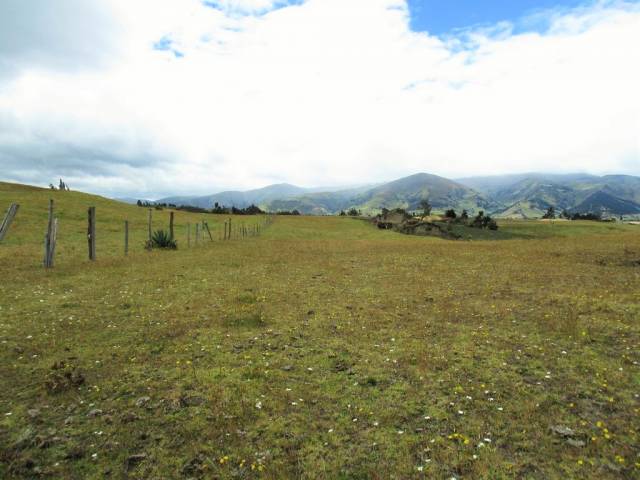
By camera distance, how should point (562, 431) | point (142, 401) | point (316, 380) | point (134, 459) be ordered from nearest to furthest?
1. point (134, 459)
2. point (562, 431)
3. point (142, 401)
4. point (316, 380)

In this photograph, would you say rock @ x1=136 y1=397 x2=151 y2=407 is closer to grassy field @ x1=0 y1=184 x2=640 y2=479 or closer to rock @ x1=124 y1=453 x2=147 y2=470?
grassy field @ x1=0 y1=184 x2=640 y2=479

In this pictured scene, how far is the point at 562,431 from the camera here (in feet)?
23.0

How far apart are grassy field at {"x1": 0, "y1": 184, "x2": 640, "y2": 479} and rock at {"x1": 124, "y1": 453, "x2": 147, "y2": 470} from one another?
24 millimetres

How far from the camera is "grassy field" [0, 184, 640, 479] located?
20.7 feet

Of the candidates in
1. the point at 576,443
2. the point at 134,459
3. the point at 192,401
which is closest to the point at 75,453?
the point at 134,459

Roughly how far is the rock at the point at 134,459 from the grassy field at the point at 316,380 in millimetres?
24

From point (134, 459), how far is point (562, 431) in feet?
25.5

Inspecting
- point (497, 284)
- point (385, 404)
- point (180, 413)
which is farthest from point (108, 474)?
point (497, 284)

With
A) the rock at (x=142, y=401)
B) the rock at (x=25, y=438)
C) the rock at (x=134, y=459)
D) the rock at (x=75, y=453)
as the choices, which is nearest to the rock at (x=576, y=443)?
the rock at (x=134, y=459)

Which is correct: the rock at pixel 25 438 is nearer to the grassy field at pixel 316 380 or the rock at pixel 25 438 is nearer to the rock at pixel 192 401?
the grassy field at pixel 316 380

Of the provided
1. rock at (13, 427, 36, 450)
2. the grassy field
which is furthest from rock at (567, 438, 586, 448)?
rock at (13, 427, 36, 450)

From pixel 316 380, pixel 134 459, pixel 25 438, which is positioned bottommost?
pixel 134 459

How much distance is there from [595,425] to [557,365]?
2856 mm

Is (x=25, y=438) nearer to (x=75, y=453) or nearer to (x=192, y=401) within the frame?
(x=75, y=453)
